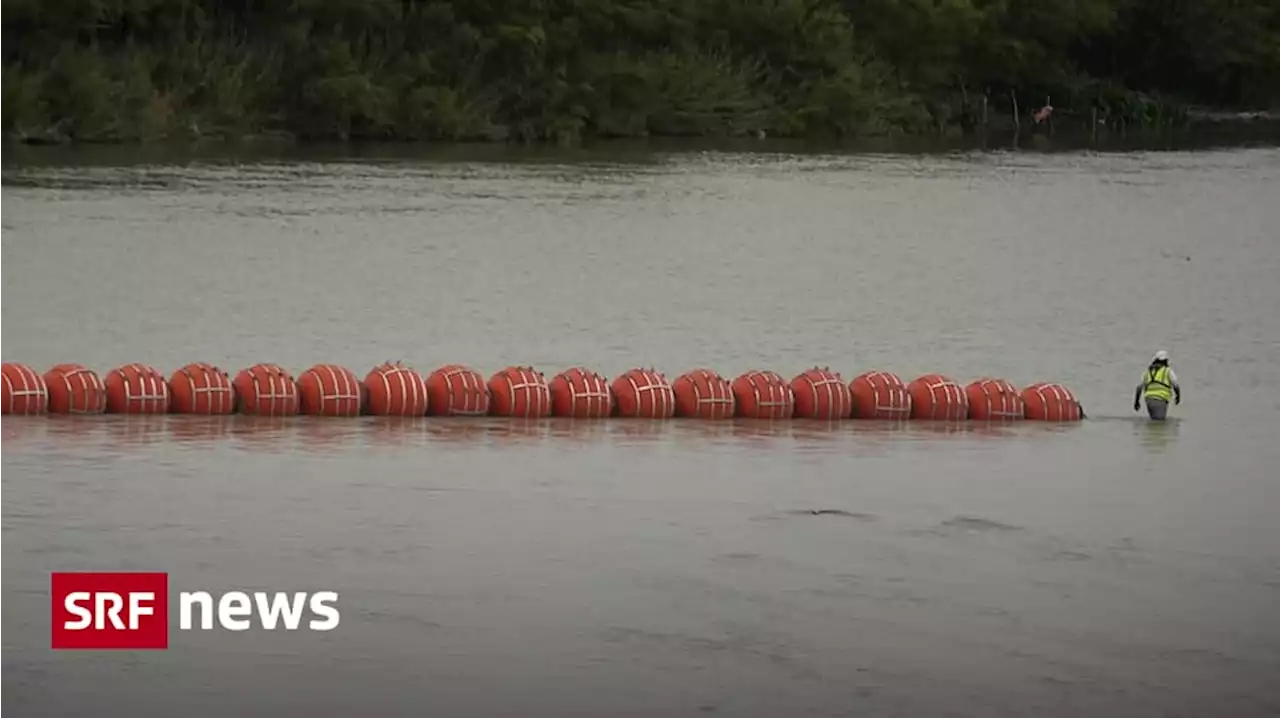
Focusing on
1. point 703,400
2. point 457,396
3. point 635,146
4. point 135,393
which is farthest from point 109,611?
point 635,146

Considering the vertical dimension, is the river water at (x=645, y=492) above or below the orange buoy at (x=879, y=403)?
below

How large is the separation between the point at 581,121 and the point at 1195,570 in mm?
71620

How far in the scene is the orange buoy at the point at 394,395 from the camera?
1358 inches

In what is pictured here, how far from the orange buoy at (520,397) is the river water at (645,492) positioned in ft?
1.33

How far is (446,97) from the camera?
304 ft

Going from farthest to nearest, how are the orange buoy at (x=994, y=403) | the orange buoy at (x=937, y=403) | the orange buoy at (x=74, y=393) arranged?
1. the orange buoy at (x=994, y=403)
2. the orange buoy at (x=937, y=403)
3. the orange buoy at (x=74, y=393)

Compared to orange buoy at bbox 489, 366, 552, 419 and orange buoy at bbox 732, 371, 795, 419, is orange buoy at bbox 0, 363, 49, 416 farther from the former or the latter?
orange buoy at bbox 732, 371, 795, 419

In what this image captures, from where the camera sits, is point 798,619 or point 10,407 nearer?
point 798,619

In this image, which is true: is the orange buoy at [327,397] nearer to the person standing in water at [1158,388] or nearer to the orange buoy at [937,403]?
the orange buoy at [937,403]

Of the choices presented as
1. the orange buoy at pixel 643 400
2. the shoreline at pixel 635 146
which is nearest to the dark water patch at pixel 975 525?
the orange buoy at pixel 643 400

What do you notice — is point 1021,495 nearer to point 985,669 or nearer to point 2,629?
point 985,669

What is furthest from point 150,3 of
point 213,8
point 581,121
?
point 581,121

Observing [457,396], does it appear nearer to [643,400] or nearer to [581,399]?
[581,399]

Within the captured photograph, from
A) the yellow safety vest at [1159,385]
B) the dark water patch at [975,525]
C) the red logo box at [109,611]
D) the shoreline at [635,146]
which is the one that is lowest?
the red logo box at [109,611]
